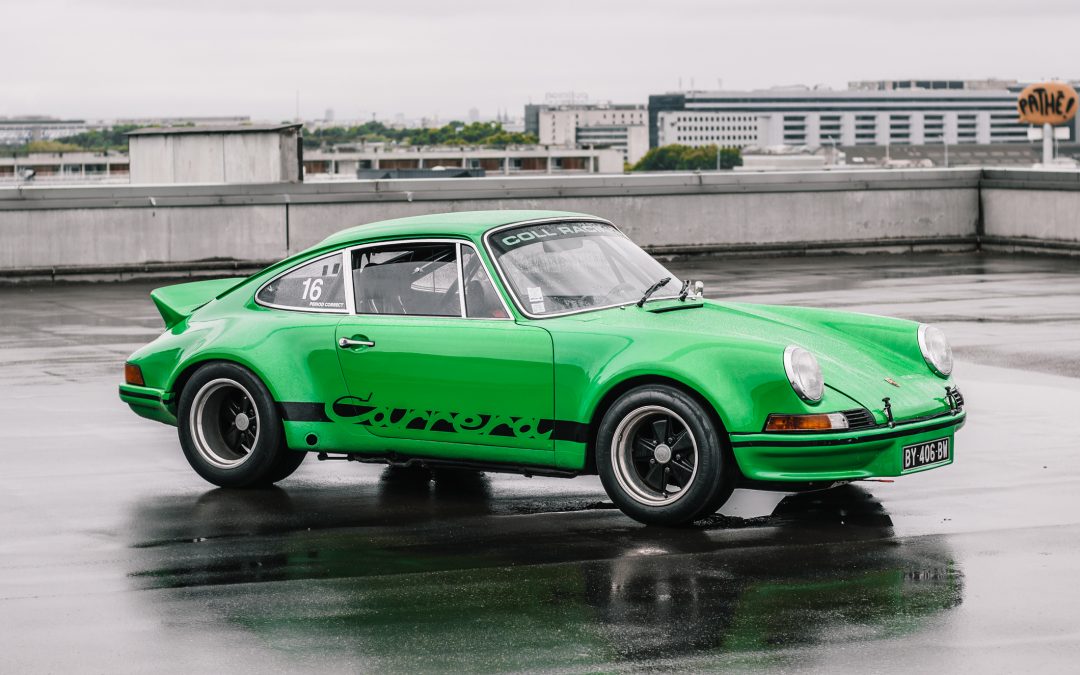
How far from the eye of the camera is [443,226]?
7.87m

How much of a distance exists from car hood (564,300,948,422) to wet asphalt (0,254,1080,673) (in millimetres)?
540

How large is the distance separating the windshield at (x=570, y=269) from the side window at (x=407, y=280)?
28 centimetres

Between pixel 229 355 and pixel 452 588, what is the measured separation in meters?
2.46

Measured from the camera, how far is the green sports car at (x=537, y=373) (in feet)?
22.7

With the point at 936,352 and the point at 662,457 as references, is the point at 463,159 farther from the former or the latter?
the point at 662,457

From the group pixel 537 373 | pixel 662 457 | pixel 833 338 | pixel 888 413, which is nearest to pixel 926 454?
pixel 888 413

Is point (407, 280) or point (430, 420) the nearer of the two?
point (430, 420)

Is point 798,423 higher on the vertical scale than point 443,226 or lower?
lower

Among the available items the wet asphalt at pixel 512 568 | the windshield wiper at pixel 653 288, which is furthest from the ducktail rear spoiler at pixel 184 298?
the windshield wiper at pixel 653 288

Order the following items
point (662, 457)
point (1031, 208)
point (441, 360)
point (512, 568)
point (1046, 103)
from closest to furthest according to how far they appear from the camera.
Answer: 1. point (512, 568)
2. point (662, 457)
3. point (441, 360)
4. point (1031, 208)
5. point (1046, 103)

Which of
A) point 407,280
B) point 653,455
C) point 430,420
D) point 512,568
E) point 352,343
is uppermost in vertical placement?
point 407,280

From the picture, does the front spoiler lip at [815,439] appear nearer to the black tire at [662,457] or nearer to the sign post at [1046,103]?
the black tire at [662,457]

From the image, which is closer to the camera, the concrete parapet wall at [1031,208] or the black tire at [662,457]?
the black tire at [662,457]

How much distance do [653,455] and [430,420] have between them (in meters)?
1.11
